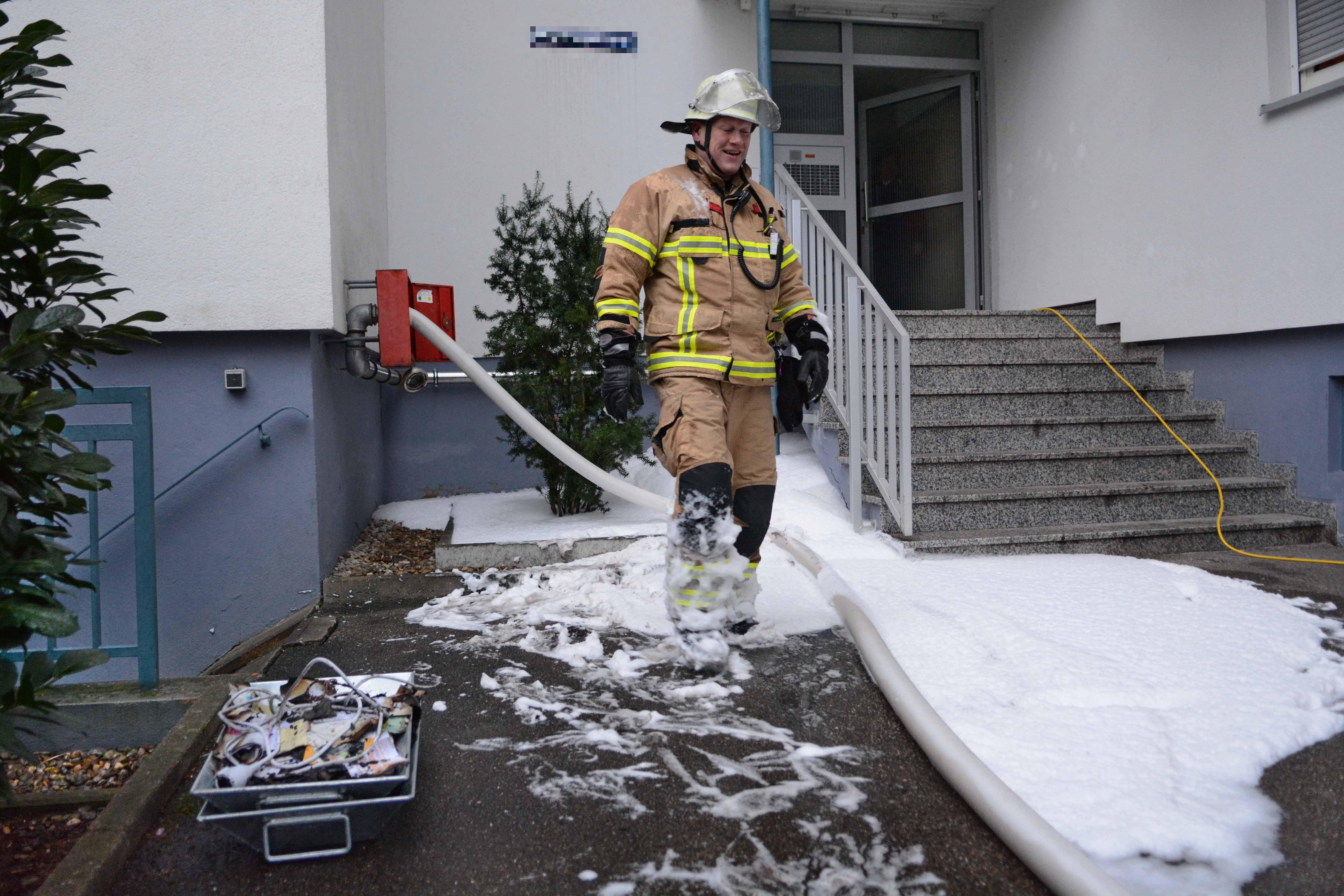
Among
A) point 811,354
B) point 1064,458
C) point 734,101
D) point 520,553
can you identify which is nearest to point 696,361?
point 811,354

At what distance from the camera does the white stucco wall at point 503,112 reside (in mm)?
6355

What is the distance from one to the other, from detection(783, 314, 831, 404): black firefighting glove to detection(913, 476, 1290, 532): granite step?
1511mm

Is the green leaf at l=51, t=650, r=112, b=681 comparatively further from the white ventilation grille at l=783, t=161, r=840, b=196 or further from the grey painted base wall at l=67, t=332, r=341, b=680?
the white ventilation grille at l=783, t=161, r=840, b=196

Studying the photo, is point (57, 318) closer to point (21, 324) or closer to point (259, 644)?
point (21, 324)

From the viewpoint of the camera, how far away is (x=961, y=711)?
2.48 metres

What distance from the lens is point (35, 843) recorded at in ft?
7.30

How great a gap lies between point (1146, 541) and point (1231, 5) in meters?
3.28

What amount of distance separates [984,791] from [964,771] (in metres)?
0.09

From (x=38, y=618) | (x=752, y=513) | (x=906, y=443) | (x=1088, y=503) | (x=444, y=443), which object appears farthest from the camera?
(x=444, y=443)

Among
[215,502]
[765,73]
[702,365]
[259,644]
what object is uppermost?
[765,73]

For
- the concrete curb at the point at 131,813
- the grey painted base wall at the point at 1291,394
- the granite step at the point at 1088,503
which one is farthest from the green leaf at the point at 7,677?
the grey painted base wall at the point at 1291,394

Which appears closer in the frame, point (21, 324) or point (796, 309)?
point (21, 324)

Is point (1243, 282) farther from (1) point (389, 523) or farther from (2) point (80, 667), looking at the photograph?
(2) point (80, 667)

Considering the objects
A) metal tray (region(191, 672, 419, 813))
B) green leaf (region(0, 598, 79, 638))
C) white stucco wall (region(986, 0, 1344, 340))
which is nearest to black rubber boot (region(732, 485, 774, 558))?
metal tray (region(191, 672, 419, 813))
